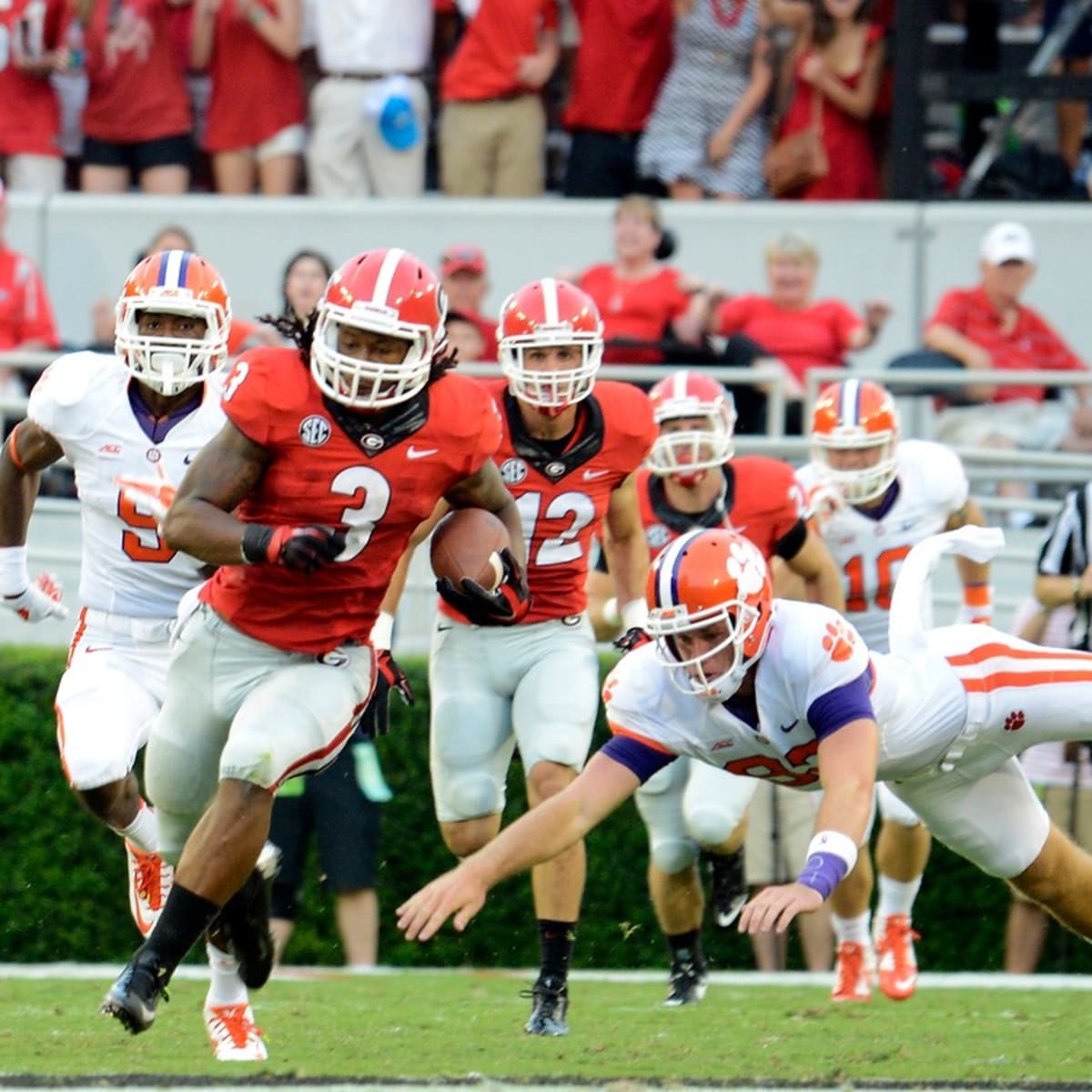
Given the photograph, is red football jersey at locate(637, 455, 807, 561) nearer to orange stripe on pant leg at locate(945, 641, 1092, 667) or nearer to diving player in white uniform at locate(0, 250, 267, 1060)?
diving player in white uniform at locate(0, 250, 267, 1060)

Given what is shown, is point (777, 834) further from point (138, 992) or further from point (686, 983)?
point (138, 992)

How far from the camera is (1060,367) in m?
10.3

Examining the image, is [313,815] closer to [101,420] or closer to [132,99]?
[101,420]

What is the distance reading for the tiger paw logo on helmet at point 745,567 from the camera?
17.3ft

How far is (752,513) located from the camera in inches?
299

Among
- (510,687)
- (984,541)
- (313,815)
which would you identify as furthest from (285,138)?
(984,541)

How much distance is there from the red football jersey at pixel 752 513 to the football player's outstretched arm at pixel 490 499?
1.79m

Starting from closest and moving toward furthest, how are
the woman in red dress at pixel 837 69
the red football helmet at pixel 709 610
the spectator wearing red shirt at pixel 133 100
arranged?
1. the red football helmet at pixel 709 610
2. the woman in red dress at pixel 837 69
3. the spectator wearing red shirt at pixel 133 100

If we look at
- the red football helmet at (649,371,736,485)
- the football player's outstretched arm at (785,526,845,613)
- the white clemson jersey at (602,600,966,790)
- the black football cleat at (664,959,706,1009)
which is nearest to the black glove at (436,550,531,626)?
the white clemson jersey at (602,600,966,790)

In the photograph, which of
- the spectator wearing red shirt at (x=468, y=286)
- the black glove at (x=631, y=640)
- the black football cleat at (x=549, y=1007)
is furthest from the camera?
the spectator wearing red shirt at (x=468, y=286)

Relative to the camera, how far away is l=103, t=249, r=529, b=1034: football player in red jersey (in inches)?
209

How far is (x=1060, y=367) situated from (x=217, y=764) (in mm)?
5679

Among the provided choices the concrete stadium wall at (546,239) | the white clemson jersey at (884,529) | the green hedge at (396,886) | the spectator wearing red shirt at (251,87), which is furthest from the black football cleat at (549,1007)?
the spectator wearing red shirt at (251,87)

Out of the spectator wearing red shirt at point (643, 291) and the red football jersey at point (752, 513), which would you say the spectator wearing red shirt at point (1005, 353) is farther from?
the red football jersey at point (752, 513)
